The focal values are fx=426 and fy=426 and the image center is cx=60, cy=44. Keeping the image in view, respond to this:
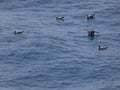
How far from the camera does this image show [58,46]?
65.5 metres

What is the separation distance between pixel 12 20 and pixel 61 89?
2483cm

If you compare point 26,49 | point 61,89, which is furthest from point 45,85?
point 26,49

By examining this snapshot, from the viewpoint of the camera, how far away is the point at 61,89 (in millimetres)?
54188

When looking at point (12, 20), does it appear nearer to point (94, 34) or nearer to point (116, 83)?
point (94, 34)

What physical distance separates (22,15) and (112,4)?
17.7 m

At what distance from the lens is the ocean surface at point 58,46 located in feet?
Result: 185

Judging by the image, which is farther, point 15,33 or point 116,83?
point 15,33

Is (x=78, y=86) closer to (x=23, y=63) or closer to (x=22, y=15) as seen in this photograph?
(x=23, y=63)

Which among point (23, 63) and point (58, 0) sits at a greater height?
point (58, 0)

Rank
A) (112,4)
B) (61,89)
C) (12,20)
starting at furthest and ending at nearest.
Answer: (112,4) → (12,20) → (61,89)

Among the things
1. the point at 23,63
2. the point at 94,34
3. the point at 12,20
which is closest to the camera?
the point at 23,63

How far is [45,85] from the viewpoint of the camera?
55.1 m

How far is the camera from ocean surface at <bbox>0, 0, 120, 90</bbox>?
2215 inches

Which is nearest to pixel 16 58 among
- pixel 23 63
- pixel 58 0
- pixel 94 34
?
pixel 23 63
